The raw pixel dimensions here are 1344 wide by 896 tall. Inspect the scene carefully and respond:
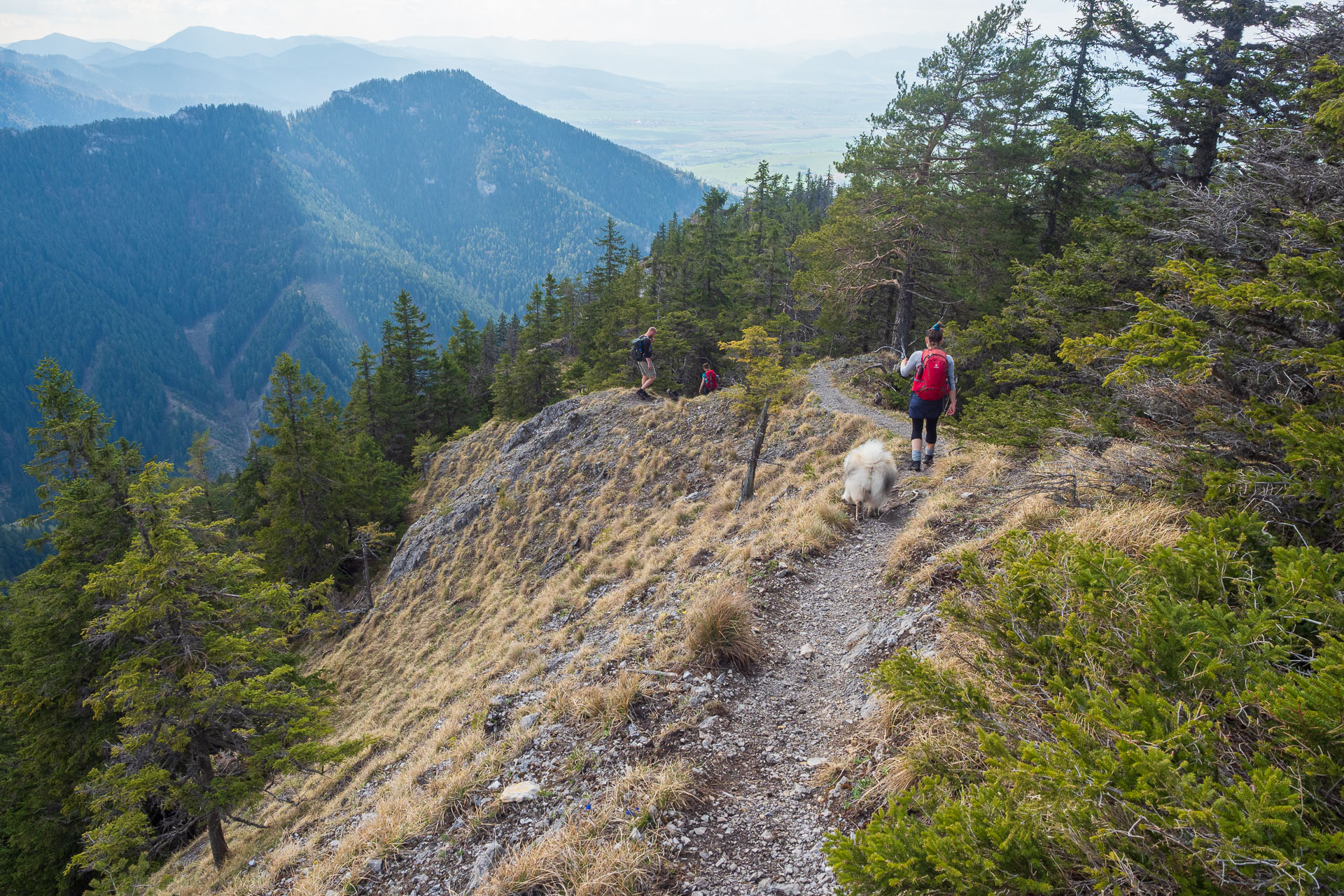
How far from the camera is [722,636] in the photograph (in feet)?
21.7

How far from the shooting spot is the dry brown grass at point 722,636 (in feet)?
21.4

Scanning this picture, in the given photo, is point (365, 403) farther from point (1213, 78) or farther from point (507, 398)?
point (1213, 78)

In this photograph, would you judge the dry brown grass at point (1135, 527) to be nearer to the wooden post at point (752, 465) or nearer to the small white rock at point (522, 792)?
the small white rock at point (522, 792)

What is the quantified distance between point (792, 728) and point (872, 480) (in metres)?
5.27

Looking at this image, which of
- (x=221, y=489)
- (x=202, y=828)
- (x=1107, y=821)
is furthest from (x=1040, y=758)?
(x=221, y=489)

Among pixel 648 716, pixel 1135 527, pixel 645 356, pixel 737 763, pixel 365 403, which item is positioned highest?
pixel 1135 527

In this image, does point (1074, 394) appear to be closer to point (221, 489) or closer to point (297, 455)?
point (297, 455)

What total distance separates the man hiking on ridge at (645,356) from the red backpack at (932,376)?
10.4 m

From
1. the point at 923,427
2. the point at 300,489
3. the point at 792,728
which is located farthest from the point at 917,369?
the point at 300,489

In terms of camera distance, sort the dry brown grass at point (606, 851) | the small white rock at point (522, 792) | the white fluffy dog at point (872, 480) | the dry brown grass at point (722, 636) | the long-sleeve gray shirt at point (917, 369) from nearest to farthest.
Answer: the dry brown grass at point (606, 851) → the small white rock at point (522, 792) → the dry brown grass at point (722, 636) → the long-sleeve gray shirt at point (917, 369) → the white fluffy dog at point (872, 480)

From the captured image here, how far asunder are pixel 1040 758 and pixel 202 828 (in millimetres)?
22173

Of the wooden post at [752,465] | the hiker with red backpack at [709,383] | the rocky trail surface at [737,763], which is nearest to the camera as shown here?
the rocky trail surface at [737,763]

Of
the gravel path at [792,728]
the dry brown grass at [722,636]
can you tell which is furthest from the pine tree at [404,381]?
the dry brown grass at [722,636]

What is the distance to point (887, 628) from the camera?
6.36 metres
